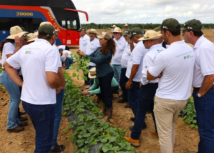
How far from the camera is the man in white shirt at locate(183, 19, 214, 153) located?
93.2 inches

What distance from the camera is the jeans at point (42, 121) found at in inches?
86.4

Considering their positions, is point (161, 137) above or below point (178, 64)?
below

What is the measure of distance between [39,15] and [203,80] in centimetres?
1357

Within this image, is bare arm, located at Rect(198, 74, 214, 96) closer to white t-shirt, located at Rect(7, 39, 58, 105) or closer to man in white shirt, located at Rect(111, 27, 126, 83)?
white t-shirt, located at Rect(7, 39, 58, 105)

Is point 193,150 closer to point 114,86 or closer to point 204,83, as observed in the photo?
point 204,83

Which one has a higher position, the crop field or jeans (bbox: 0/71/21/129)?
jeans (bbox: 0/71/21/129)

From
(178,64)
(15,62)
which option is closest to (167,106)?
(178,64)

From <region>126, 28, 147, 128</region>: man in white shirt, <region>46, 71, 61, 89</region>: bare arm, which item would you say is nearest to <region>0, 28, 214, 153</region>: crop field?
<region>126, 28, 147, 128</region>: man in white shirt

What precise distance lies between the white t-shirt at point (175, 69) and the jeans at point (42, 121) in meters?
1.41

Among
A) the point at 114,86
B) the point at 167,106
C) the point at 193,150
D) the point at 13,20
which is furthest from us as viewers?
the point at 13,20

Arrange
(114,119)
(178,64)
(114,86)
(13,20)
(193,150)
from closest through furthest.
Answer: (178,64), (193,150), (114,119), (114,86), (13,20)

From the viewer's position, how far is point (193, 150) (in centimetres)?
328

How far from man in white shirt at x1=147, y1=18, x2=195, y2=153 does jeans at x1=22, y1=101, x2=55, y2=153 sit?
4.60 ft

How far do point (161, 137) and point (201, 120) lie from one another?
24.3 inches
